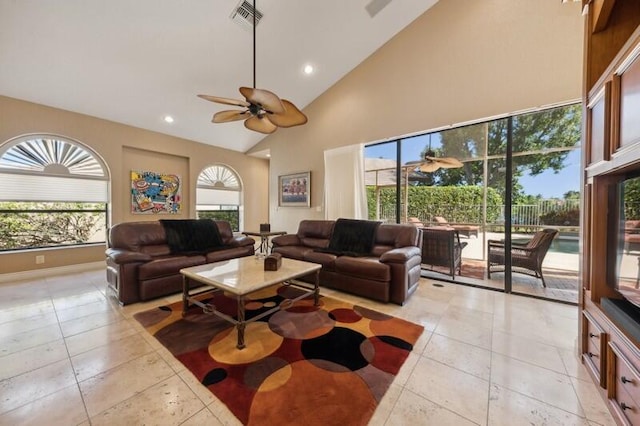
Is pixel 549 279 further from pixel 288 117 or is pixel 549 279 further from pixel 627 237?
pixel 288 117

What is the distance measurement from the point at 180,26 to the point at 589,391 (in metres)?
5.16

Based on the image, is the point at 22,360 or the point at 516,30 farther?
the point at 516,30

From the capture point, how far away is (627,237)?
56.6 inches

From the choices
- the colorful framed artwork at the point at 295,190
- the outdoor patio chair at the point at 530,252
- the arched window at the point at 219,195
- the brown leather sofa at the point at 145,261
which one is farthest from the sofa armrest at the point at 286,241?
the outdoor patio chair at the point at 530,252

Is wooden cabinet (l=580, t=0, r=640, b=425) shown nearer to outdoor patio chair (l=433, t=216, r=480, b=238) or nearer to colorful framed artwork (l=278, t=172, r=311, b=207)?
outdoor patio chair (l=433, t=216, r=480, b=238)

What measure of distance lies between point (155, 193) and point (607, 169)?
645 cm

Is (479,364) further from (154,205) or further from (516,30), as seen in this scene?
(154,205)

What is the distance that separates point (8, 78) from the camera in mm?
3338

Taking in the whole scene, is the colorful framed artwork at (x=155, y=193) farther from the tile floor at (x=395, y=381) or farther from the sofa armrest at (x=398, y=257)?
the sofa armrest at (x=398, y=257)

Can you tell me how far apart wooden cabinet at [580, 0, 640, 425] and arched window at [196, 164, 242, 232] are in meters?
6.42

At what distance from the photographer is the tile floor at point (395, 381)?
135 cm

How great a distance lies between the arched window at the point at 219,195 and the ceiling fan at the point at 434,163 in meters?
4.75

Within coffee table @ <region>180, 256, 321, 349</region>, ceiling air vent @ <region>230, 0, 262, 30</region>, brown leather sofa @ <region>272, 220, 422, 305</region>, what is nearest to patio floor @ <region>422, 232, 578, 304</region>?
brown leather sofa @ <region>272, 220, 422, 305</region>

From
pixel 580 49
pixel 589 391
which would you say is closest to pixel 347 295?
pixel 589 391
